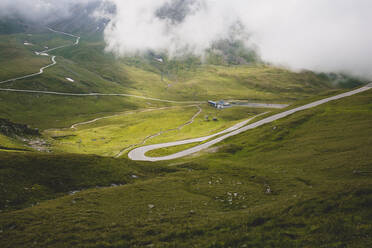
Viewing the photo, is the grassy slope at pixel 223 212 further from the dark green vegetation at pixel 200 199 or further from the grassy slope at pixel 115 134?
the grassy slope at pixel 115 134

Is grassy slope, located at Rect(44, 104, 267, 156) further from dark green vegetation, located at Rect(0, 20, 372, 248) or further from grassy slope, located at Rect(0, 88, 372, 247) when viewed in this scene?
grassy slope, located at Rect(0, 88, 372, 247)

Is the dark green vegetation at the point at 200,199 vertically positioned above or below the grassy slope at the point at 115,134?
above

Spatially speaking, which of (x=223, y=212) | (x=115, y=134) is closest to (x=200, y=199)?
(x=223, y=212)

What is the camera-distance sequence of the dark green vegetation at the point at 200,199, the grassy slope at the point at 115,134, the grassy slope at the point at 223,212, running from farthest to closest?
the grassy slope at the point at 115,134 < the dark green vegetation at the point at 200,199 < the grassy slope at the point at 223,212

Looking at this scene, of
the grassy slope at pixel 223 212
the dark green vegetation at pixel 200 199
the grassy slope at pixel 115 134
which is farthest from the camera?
the grassy slope at pixel 115 134

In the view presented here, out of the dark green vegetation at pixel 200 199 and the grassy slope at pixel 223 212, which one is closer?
the grassy slope at pixel 223 212

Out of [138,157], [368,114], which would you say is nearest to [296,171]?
[368,114]

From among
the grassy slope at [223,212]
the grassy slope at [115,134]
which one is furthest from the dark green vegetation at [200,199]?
the grassy slope at [115,134]

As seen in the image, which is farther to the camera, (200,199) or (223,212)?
(200,199)

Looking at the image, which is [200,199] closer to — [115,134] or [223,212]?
[223,212]
